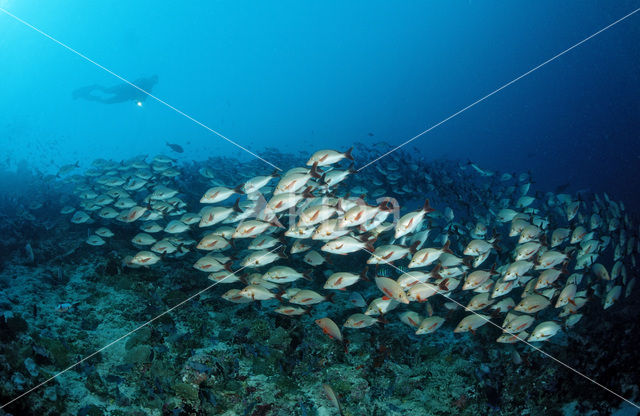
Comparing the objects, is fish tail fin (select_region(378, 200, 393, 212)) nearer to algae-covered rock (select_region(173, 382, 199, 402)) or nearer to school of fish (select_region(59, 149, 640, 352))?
school of fish (select_region(59, 149, 640, 352))

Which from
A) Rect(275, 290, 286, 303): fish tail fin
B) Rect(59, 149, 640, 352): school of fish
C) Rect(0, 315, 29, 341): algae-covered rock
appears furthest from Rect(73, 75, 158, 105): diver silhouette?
Rect(275, 290, 286, 303): fish tail fin

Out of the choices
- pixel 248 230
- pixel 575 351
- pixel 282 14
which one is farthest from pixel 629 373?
pixel 282 14

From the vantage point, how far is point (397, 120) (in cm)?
13175

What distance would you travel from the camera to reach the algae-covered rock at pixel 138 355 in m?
4.66

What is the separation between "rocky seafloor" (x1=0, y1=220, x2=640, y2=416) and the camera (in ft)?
14.0

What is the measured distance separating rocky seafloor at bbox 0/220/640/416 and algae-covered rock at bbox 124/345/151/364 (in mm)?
19

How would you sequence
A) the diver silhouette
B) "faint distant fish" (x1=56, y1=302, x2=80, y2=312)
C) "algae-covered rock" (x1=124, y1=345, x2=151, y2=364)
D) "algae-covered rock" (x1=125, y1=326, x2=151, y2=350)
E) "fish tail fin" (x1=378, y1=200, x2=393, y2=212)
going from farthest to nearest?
the diver silhouette < "faint distant fish" (x1=56, y1=302, x2=80, y2=312) < "algae-covered rock" (x1=125, y1=326, x2=151, y2=350) < "algae-covered rock" (x1=124, y1=345, x2=151, y2=364) < "fish tail fin" (x1=378, y1=200, x2=393, y2=212)

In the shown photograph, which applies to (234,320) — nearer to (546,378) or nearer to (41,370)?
(41,370)

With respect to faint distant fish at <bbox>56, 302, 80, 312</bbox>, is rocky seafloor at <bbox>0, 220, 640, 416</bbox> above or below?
below

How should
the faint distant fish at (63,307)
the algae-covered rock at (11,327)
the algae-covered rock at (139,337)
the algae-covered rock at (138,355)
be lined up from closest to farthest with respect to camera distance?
the algae-covered rock at (11,327) < the algae-covered rock at (138,355) < the algae-covered rock at (139,337) < the faint distant fish at (63,307)

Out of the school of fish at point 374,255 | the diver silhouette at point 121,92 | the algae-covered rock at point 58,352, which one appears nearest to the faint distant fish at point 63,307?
the algae-covered rock at point 58,352

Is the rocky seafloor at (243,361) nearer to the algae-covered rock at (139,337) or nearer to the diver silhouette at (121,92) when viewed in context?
the algae-covered rock at (139,337)

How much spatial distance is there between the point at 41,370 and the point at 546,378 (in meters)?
7.52

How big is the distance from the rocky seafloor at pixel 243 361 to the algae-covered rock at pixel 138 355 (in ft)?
0.06
